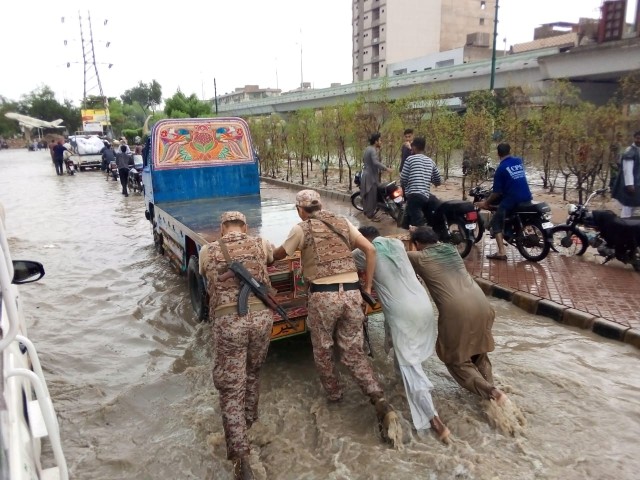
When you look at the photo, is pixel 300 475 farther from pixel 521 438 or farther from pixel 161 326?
pixel 161 326

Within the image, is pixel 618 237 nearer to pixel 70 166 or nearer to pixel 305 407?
pixel 305 407

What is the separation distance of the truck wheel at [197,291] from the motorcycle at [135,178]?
11249 mm

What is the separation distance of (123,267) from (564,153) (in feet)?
29.5

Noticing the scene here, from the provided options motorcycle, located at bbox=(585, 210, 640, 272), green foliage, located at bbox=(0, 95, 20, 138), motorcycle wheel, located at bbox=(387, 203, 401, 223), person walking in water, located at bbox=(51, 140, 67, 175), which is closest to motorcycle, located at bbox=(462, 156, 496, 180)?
motorcycle wheel, located at bbox=(387, 203, 401, 223)

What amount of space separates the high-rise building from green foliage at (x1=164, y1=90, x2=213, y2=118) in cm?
3287

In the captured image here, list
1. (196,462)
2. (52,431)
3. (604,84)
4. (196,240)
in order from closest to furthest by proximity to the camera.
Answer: (52,431) < (196,462) < (196,240) < (604,84)

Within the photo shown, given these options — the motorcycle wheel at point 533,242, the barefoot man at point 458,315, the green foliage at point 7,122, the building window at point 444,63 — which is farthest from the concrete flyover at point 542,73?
the green foliage at point 7,122

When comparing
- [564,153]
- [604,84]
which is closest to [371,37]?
[604,84]

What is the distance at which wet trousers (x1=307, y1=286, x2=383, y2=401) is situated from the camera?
3375mm

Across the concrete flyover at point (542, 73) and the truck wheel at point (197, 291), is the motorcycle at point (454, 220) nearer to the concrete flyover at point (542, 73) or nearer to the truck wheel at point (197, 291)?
the truck wheel at point (197, 291)

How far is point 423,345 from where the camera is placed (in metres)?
3.49

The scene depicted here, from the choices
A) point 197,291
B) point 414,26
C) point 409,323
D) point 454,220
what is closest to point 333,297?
point 409,323

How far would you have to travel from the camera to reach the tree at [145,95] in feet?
247

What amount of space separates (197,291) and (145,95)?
266ft
